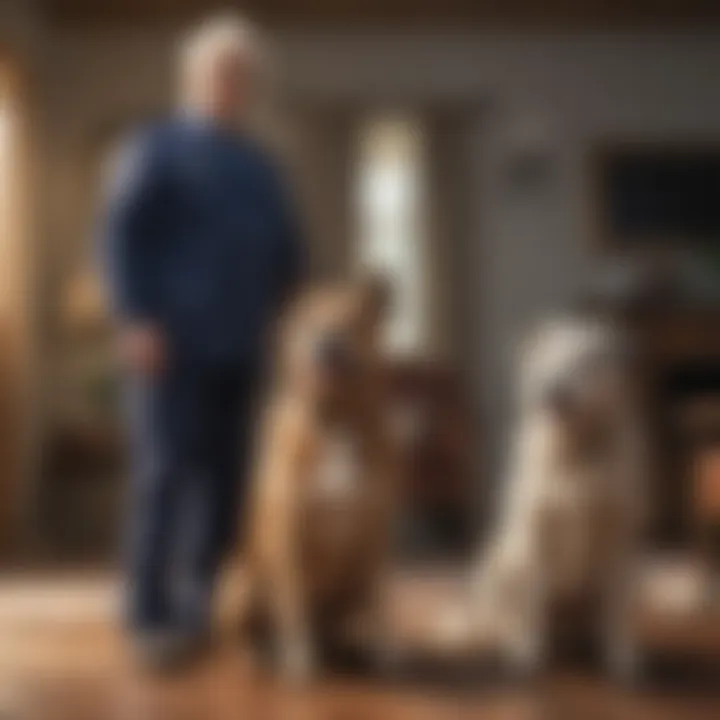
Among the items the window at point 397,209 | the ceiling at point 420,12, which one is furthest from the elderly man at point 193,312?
the window at point 397,209

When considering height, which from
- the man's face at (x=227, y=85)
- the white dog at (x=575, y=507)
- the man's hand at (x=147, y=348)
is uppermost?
the man's face at (x=227, y=85)

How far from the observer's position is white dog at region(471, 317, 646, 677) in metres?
2.02

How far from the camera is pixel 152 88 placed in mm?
4477

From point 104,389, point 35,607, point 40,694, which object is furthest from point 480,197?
point 40,694

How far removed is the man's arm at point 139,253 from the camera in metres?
2.17

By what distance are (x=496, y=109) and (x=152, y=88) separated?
1287mm

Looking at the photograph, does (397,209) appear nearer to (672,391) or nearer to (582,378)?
(672,391)

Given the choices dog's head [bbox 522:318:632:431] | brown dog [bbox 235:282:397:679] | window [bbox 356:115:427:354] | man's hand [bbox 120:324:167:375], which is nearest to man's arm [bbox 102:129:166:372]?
man's hand [bbox 120:324:167:375]

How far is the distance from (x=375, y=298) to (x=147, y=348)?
42 centimetres

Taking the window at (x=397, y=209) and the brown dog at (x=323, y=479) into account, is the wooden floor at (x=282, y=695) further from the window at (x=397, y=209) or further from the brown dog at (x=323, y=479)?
the window at (x=397, y=209)

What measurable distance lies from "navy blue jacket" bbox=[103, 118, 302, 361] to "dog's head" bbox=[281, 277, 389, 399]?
0.17m

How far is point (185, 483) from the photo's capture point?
2266 mm

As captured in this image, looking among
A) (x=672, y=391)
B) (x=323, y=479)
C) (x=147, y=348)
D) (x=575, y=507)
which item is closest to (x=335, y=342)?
(x=323, y=479)

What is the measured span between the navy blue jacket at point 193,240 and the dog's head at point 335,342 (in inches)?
6.7
